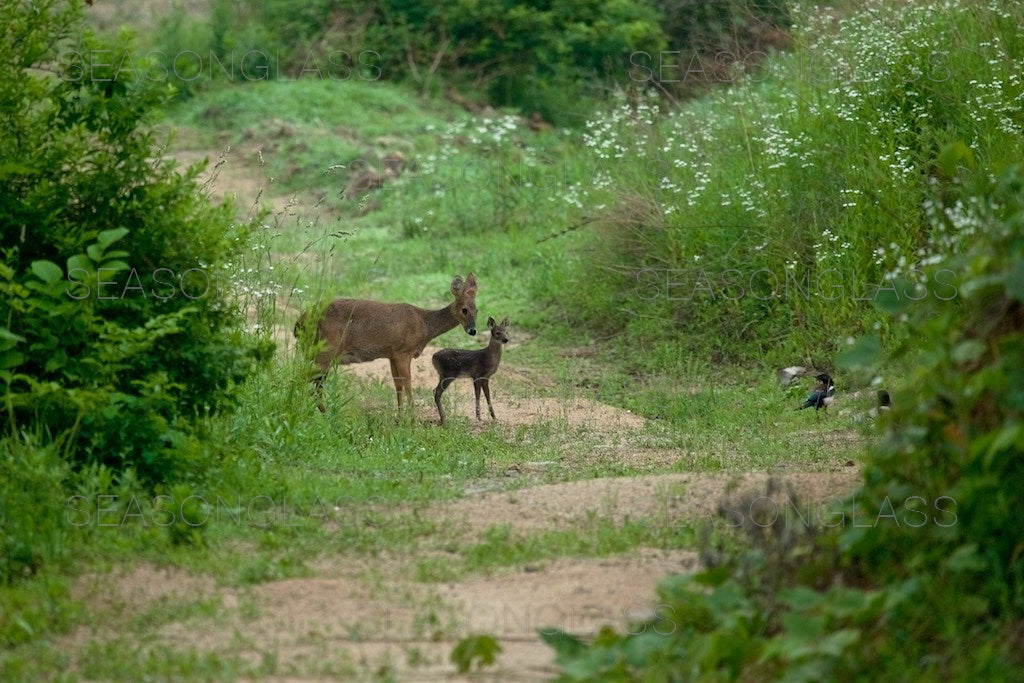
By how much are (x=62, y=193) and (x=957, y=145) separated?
4.89 metres

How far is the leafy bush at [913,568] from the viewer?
513 centimetres

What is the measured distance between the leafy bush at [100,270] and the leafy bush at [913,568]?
10.5 ft

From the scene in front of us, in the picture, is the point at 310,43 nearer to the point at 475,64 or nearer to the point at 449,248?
the point at 475,64

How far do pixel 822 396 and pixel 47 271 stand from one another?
5.64 meters

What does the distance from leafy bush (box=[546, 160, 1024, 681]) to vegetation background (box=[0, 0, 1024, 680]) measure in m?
0.02

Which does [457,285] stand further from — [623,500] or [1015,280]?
[1015,280]

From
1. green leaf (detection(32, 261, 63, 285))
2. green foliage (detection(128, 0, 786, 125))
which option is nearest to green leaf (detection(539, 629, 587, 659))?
green leaf (detection(32, 261, 63, 285))

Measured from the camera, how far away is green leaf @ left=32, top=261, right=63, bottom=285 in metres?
7.60

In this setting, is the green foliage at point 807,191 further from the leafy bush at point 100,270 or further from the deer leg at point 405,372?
the leafy bush at point 100,270

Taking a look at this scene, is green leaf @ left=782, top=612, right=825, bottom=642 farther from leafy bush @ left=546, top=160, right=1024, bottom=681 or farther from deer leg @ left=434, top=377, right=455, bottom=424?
deer leg @ left=434, top=377, right=455, bottom=424

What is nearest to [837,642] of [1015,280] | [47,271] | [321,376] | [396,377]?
[1015,280]

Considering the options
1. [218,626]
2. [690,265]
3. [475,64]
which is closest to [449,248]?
[690,265]

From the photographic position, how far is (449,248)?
1630 centimetres

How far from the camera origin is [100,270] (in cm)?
752
